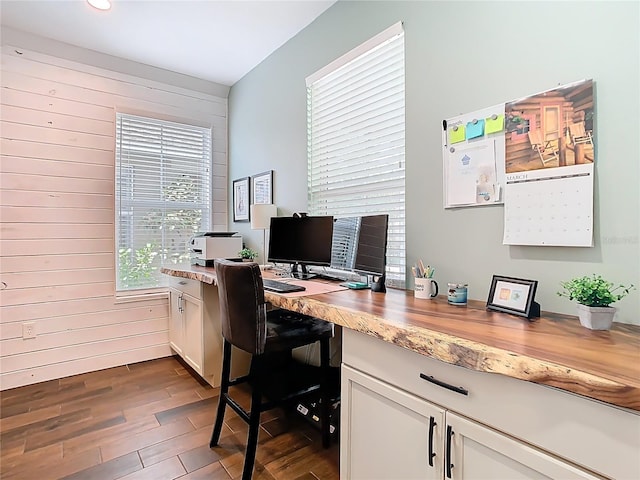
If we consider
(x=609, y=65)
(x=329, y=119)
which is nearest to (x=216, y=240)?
(x=329, y=119)

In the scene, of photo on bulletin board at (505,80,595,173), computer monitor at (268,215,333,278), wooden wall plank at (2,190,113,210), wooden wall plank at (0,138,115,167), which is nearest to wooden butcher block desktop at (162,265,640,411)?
photo on bulletin board at (505,80,595,173)

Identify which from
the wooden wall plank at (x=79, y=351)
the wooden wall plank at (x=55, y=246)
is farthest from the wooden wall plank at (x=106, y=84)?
the wooden wall plank at (x=79, y=351)

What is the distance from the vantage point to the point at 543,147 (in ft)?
4.33

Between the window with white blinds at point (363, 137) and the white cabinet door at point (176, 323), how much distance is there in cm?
146

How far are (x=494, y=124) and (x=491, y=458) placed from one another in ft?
4.11

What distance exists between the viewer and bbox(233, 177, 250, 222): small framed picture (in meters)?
3.37

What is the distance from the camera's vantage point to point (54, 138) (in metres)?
2.81

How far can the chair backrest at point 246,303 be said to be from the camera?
1.59m

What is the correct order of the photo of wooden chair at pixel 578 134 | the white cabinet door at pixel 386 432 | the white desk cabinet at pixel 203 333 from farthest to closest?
1. the white desk cabinet at pixel 203 333
2. the photo of wooden chair at pixel 578 134
3. the white cabinet door at pixel 386 432

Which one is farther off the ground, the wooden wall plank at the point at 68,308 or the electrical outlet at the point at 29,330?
the wooden wall plank at the point at 68,308

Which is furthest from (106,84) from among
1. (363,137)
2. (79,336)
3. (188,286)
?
(363,137)

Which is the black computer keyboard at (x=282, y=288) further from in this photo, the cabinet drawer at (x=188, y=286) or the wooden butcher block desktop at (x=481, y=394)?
the cabinet drawer at (x=188, y=286)

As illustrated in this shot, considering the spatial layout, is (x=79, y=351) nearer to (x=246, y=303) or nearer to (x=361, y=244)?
(x=246, y=303)

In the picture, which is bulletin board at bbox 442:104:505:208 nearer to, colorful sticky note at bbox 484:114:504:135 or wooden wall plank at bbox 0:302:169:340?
colorful sticky note at bbox 484:114:504:135
